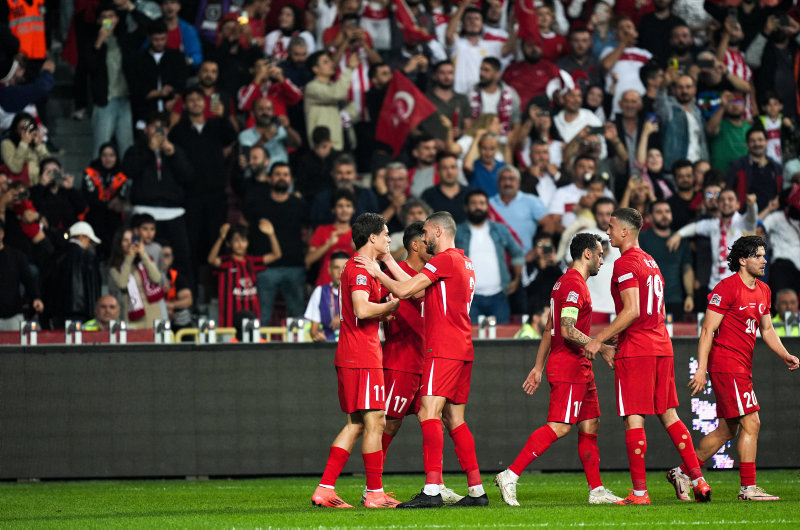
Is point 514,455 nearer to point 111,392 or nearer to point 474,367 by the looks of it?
point 474,367

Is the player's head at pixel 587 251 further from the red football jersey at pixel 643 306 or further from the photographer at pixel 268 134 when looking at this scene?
the photographer at pixel 268 134

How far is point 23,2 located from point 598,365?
10.6 metres

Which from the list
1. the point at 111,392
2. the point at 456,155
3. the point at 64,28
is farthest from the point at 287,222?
the point at 64,28

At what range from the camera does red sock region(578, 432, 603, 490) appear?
1059 centimetres

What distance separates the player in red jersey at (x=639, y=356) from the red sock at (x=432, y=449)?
1409 mm

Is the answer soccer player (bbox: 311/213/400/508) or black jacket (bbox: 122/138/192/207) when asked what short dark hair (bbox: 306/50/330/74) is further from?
soccer player (bbox: 311/213/400/508)

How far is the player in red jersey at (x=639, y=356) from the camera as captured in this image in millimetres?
10391

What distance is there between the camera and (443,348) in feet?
34.0

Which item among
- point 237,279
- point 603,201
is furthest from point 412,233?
point 603,201

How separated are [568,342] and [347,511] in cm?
237

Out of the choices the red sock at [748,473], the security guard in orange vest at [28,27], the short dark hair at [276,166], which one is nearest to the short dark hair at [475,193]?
the short dark hair at [276,166]

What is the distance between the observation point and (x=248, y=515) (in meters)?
9.88

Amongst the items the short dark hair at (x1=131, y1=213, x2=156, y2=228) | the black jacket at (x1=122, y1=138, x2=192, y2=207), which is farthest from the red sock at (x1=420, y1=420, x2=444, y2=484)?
the black jacket at (x1=122, y1=138, x2=192, y2=207)

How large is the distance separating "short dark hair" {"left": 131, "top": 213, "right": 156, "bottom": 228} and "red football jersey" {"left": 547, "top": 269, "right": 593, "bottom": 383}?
7.29 meters
